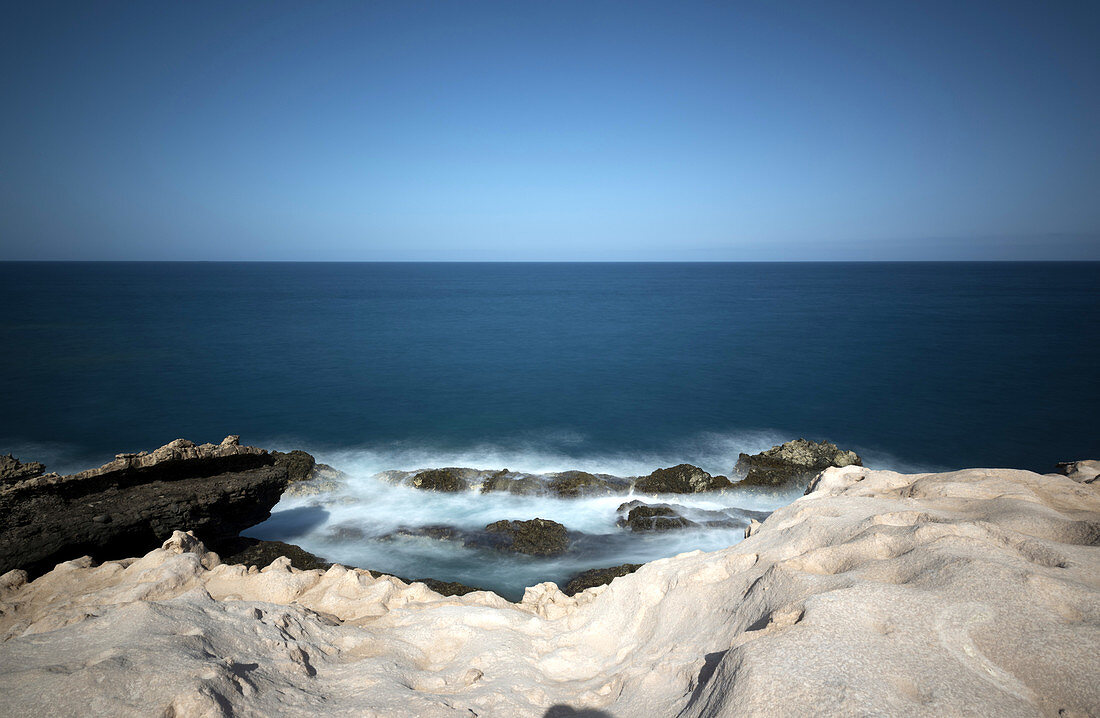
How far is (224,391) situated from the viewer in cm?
2841

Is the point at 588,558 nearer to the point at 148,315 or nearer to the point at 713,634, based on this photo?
the point at 713,634

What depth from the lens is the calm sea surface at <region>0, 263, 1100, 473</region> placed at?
22625 mm

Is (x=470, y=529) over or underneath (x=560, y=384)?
underneath

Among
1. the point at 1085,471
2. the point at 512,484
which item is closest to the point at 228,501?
the point at 512,484

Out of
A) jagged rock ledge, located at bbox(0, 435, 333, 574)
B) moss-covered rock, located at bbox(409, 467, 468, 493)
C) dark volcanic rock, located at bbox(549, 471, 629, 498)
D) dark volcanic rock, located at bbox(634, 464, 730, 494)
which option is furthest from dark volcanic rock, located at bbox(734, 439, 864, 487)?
jagged rock ledge, located at bbox(0, 435, 333, 574)

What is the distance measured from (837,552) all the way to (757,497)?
36.4 ft

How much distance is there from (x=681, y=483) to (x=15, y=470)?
15.8 m

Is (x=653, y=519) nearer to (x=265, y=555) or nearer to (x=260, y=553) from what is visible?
(x=265, y=555)

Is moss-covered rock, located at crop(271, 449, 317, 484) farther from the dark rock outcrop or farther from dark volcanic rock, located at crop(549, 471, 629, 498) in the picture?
the dark rock outcrop

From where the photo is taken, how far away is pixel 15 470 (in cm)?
1020

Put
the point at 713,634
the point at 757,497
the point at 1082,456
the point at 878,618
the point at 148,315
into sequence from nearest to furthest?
the point at 878,618 < the point at 713,634 < the point at 757,497 < the point at 1082,456 < the point at 148,315

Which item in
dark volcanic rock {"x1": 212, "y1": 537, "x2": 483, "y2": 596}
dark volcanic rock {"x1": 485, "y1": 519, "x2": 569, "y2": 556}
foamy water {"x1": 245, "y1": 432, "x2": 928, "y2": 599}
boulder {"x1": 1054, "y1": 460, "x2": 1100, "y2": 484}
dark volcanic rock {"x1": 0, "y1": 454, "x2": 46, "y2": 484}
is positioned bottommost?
foamy water {"x1": 245, "y1": 432, "x2": 928, "y2": 599}

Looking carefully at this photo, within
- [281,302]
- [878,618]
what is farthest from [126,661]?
[281,302]

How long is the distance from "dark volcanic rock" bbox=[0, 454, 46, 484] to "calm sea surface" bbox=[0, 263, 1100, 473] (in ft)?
36.0
